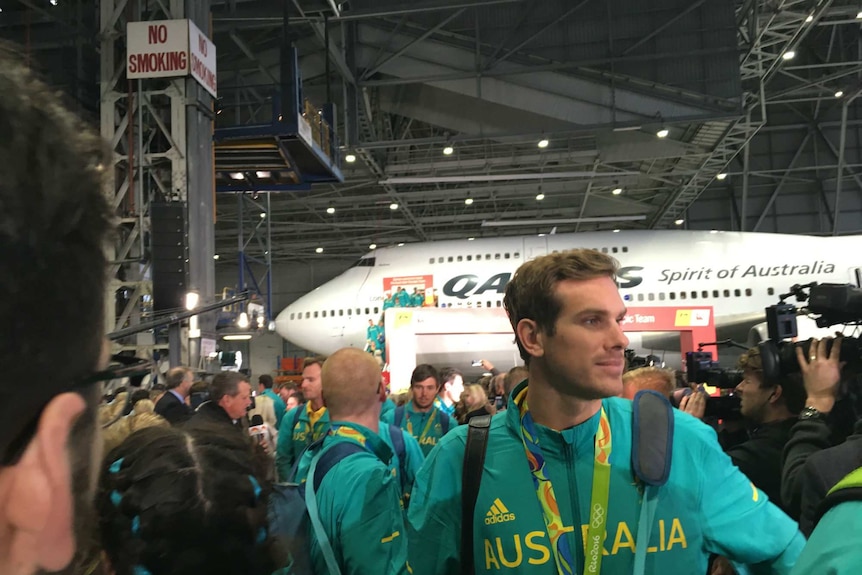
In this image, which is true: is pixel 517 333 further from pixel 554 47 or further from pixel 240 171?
pixel 554 47

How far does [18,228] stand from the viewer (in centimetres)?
55

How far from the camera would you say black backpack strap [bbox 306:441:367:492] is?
2523 mm

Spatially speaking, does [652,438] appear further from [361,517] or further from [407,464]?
[407,464]

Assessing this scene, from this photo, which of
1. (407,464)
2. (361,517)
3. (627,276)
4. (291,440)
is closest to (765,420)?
(407,464)

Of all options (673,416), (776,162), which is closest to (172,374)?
(673,416)

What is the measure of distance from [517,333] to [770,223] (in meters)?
29.2

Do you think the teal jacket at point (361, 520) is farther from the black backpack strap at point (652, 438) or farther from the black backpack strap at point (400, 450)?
the black backpack strap at point (400, 450)

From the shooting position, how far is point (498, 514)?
1913 mm

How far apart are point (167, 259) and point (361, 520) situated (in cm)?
909

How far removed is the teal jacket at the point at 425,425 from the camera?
19.2 ft

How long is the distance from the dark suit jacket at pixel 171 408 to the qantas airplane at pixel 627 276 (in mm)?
11284

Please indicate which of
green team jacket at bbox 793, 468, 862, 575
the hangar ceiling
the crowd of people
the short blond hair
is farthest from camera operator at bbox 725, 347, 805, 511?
the hangar ceiling

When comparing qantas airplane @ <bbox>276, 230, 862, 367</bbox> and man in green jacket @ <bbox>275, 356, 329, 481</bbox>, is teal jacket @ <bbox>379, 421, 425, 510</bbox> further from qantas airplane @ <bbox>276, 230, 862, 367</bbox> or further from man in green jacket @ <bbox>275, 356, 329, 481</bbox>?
qantas airplane @ <bbox>276, 230, 862, 367</bbox>

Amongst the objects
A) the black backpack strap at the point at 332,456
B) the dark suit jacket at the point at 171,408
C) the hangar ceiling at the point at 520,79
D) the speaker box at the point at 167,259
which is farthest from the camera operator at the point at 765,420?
the hangar ceiling at the point at 520,79
